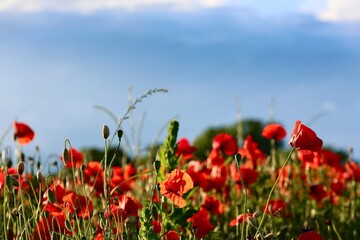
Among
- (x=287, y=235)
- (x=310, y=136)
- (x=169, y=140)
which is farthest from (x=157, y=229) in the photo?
(x=287, y=235)

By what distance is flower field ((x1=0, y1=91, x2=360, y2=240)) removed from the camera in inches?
93.7

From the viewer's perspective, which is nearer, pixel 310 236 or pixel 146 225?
pixel 146 225

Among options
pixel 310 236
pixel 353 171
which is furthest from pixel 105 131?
pixel 353 171

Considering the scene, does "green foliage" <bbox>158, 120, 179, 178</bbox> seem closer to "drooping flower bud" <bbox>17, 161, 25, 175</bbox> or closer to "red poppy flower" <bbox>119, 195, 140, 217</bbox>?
"red poppy flower" <bbox>119, 195, 140, 217</bbox>

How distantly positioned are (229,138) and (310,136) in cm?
185

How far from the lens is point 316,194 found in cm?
426

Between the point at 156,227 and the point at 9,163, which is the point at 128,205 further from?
the point at 9,163

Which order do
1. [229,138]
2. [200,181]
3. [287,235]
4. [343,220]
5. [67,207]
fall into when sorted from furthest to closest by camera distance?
[343,220], [229,138], [287,235], [200,181], [67,207]

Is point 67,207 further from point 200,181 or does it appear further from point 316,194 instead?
point 316,194

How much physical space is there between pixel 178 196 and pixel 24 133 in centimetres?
140

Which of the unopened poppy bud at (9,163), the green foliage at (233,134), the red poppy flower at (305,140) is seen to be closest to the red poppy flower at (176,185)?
the red poppy flower at (305,140)

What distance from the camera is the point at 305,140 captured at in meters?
2.34

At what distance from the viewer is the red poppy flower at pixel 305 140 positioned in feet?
7.68

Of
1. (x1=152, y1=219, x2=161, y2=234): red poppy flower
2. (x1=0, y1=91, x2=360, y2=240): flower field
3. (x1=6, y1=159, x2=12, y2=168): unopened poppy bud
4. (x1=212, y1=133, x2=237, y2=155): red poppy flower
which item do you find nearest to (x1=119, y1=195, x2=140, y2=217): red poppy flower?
(x1=0, y1=91, x2=360, y2=240): flower field
